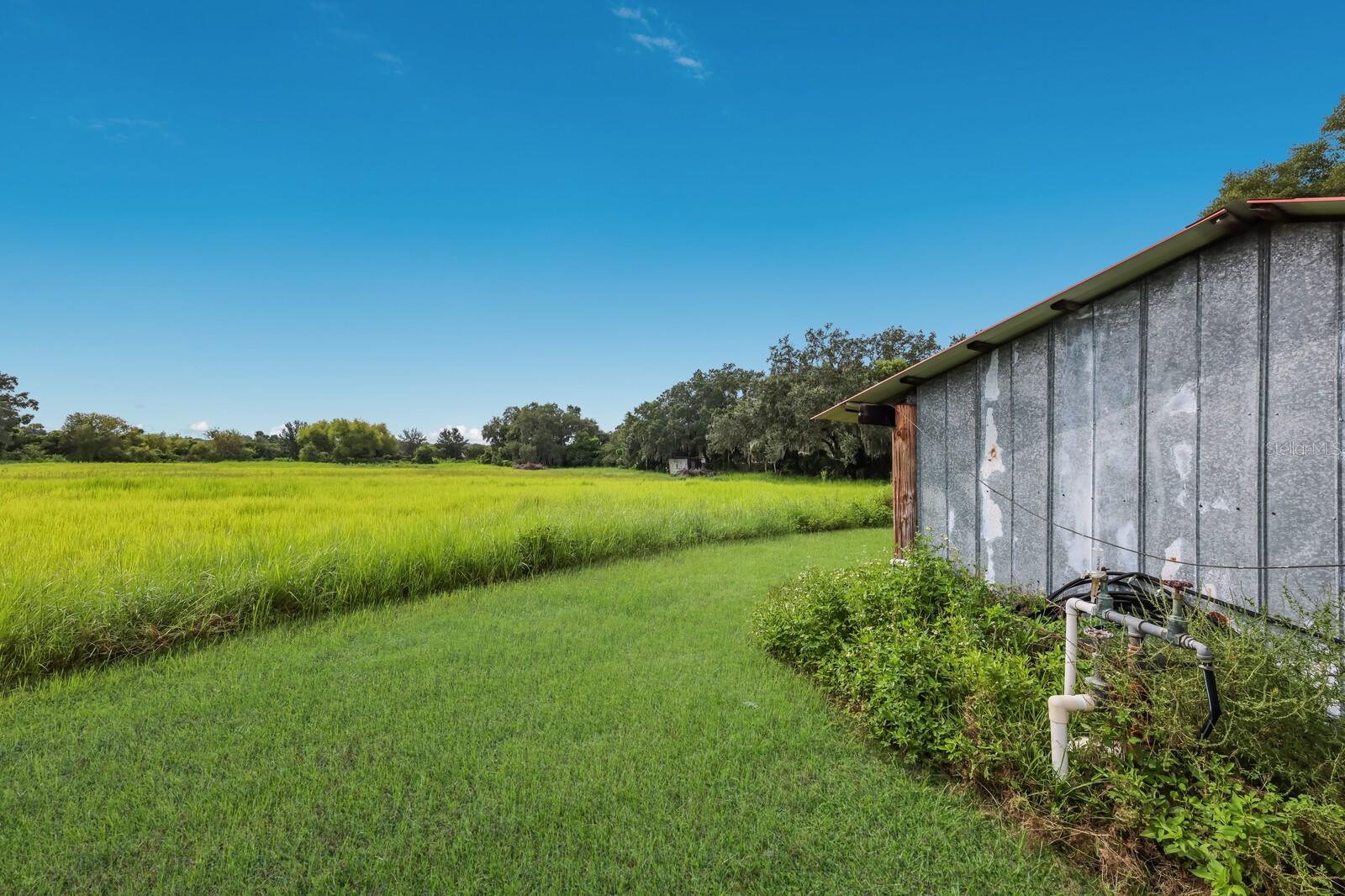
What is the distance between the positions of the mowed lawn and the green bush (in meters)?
0.24

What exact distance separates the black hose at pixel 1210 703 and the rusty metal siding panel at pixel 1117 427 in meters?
1.59

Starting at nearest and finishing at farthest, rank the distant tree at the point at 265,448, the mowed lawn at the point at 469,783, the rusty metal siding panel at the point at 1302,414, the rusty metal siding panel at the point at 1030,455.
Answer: the mowed lawn at the point at 469,783, the rusty metal siding panel at the point at 1302,414, the rusty metal siding panel at the point at 1030,455, the distant tree at the point at 265,448

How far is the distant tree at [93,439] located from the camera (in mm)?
34250

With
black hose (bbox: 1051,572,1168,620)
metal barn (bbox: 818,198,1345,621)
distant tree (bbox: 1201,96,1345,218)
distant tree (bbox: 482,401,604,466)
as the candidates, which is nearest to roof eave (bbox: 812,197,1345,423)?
metal barn (bbox: 818,198,1345,621)

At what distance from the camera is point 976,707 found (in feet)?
8.93

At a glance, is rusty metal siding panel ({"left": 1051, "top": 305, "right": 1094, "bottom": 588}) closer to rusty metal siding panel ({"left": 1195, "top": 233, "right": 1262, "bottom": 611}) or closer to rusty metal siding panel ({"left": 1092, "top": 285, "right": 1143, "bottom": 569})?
rusty metal siding panel ({"left": 1092, "top": 285, "right": 1143, "bottom": 569})

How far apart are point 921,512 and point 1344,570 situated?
9.35ft

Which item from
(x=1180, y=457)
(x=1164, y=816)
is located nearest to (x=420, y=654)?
(x=1164, y=816)

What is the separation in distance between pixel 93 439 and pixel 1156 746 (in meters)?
51.2

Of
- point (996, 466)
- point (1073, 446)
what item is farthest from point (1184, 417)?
point (996, 466)

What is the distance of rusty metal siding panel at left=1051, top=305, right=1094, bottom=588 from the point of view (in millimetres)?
3584

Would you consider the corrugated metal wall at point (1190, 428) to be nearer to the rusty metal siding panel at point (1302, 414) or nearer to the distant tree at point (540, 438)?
the rusty metal siding panel at point (1302, 414)

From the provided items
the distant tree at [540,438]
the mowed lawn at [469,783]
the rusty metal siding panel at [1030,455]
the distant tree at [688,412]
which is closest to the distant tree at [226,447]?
the distant tree at [540,438]

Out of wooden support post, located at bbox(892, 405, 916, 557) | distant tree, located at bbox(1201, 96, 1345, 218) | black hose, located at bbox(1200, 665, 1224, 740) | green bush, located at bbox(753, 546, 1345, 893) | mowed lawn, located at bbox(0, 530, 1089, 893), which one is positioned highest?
distant tree, located at bbox(1201, 96, 1345, 218)
